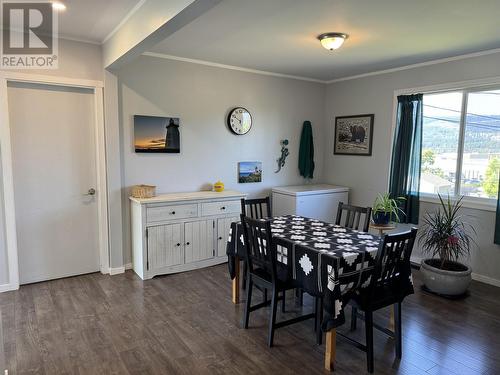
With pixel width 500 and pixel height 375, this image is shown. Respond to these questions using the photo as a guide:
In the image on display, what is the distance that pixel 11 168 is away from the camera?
344cm

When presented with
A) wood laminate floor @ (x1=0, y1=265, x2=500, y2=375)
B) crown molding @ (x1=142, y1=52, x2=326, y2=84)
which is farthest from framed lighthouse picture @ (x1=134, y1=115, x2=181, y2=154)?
wood laminate floor @ (x1=0, y1=265, x2=500, y2=375)

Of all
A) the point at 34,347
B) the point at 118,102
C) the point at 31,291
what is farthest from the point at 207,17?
the point at 31,291

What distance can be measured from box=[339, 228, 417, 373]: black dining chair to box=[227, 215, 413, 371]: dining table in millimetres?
80

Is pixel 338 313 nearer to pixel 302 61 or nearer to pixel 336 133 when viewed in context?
pixel 302 61

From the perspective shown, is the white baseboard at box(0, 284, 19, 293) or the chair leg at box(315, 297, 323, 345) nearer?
the chair leg at box(315, 297, 323, 345)

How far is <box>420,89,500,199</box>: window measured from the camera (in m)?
3.93

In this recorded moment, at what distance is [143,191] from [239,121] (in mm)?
1692

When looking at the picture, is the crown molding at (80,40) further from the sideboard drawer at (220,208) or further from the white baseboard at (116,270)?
the white baseboard at (116,270)

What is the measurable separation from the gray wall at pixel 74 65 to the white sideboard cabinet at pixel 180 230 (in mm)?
1267

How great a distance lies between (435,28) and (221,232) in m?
3.11

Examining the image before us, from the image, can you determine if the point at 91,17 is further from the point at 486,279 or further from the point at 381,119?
the point at 486,279

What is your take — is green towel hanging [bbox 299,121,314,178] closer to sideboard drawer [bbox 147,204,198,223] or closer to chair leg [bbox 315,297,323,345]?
sideboard drawer [bbox 147,204,198,223]

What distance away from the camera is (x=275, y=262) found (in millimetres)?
2656

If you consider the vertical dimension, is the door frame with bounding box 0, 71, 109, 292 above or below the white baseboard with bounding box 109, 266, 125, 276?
above
